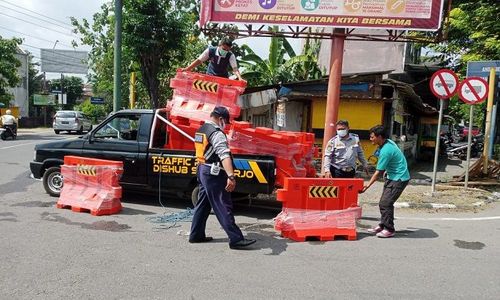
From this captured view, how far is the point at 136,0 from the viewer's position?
51.1ft

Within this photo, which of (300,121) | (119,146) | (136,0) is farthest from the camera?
(136,0)

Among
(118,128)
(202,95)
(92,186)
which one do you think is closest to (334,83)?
(202,95)

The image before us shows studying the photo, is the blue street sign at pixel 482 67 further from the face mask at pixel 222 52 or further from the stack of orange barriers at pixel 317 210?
the stack of orange barriers at pixel 317 210

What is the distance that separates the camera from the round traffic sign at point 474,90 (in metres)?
9.79

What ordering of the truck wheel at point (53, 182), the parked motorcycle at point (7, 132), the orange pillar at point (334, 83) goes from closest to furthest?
1. the truck wheel at point (53, 182)
2. the orange pillar at point (334, 83)
3. the parked motorcycle at point (7, 132)

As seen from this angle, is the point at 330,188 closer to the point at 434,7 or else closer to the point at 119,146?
the point at 119,146

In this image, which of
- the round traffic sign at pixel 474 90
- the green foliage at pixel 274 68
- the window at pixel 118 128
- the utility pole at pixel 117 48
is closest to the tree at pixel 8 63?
the green foliage at pixel 274 68

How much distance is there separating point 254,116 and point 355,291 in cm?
1235

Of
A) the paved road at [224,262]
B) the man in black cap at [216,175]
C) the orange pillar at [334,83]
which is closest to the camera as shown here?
the paved road at [224,262]

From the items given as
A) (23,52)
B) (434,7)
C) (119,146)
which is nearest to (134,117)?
(119,146)

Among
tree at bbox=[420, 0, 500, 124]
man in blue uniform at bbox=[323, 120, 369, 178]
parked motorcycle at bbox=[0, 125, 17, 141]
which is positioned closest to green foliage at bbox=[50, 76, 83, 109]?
parked motorcycle at bbox=[0, 125, 17, 141]

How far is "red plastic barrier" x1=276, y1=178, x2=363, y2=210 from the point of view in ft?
20.6

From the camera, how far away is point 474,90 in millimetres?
9859

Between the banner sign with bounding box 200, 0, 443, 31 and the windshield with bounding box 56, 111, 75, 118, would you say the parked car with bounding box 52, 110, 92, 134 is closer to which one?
the windshield with bounding box 56, 111, 75, 118
